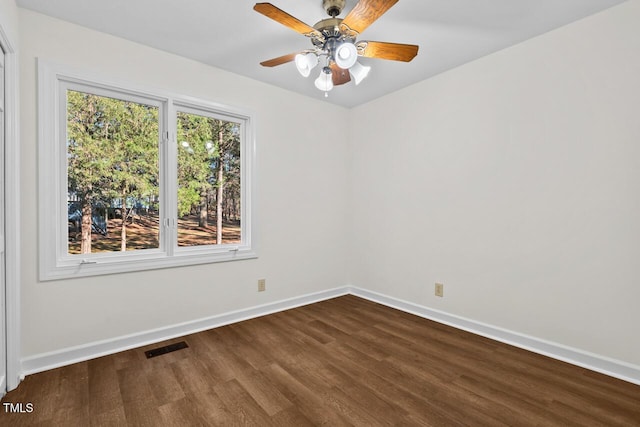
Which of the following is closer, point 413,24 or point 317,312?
point 413,24

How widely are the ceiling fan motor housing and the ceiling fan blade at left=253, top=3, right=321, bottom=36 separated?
0.54ft

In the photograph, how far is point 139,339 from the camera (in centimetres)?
257

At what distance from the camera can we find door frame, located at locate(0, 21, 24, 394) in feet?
6.22

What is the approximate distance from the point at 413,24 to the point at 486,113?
1.07m

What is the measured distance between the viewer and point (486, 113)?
9.07 ft

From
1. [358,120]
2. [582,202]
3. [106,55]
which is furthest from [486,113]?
[106,55]

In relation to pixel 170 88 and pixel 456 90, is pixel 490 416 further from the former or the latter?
pixel 170 88

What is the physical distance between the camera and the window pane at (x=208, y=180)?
2.93m

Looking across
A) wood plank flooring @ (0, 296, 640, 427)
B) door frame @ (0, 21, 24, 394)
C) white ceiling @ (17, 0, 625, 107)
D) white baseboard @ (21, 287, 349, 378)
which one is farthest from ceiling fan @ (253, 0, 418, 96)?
white baseboard @ (21, 287, 349, 378)

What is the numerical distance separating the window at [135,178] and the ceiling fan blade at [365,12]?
5.41 feet

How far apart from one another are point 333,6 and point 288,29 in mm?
510

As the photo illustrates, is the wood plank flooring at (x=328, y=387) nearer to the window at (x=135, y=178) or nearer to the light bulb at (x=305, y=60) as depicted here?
the window at (x=135, y=178)

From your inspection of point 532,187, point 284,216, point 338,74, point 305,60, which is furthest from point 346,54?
point 284,216

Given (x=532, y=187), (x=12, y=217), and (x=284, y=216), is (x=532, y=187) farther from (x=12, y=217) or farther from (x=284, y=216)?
(x=12, y=217)
